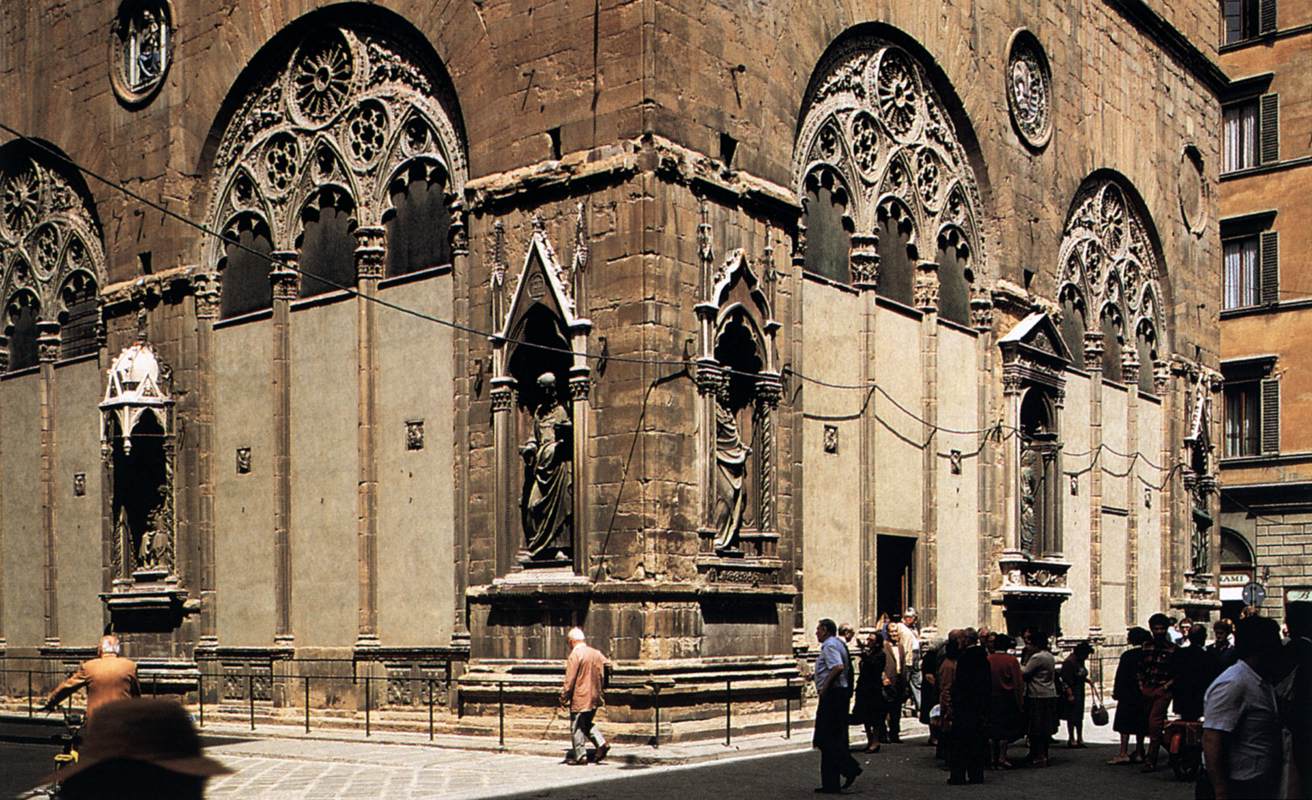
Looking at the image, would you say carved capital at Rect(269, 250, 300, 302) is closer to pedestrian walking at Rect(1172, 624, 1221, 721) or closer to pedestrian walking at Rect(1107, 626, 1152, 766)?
pedestrian walking at Rect(1107, 626, 1152, 766)

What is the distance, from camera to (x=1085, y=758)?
1948cm

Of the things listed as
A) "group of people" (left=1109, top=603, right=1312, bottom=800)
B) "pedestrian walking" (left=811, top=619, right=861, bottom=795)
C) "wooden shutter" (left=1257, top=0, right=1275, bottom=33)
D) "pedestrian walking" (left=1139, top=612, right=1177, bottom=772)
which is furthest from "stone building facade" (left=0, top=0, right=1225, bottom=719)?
"wooden shutter" (left=1257, top=0, right=1275, bottom=33)

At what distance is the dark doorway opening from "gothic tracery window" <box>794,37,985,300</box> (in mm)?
3829

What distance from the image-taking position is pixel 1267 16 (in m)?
45.4

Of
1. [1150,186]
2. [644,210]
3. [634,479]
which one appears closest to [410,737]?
[634,479]

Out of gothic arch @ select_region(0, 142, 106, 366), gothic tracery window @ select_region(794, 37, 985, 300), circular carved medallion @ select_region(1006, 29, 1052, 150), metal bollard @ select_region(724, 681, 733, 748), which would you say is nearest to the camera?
metal bollard @ select_region(724, 681, 733, 748)

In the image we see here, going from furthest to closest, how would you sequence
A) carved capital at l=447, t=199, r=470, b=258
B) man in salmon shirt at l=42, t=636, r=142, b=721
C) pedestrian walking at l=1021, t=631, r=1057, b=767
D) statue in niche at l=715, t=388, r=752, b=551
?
carved capital at l=447, t=199, r=470, b=258 < statue in niche at l=715, t=388, r=752, b=551 < pedestrian walking at l=1021, t=631, r=1057, b=767 < man in salmon shirt at l=42, t=636, r=142, b=721

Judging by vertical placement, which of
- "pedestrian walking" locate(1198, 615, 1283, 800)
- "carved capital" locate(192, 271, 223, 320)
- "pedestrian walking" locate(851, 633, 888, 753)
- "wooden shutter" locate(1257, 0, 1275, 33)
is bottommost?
"pedestrian walking" locate(851, 633, 888, 753)

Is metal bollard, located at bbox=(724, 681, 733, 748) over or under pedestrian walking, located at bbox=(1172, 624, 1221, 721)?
under

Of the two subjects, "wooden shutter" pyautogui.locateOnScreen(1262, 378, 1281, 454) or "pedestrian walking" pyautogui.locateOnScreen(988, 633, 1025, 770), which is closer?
"pedestrian walking" pyautogui.locateOnScreen(988, 633, 1025, 770)

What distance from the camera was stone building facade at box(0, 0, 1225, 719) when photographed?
64.1 feet

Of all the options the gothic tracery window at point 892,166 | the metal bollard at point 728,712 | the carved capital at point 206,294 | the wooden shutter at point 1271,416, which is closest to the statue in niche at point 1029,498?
the gothic tracery window at point 892,166

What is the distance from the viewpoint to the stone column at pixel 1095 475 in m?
30.6

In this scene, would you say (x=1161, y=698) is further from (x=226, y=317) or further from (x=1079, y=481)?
(x=226, y=317)
